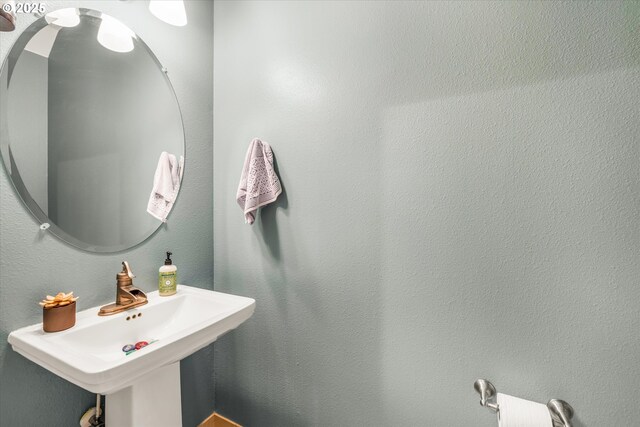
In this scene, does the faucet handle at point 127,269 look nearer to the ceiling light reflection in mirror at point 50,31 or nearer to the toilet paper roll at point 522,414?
the ceiling light reflection in mirror at point 50,31

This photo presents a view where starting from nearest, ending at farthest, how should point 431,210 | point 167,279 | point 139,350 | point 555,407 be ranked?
1. point 139,350
2. point 555,407
3. point 431,210
4. point 167,279

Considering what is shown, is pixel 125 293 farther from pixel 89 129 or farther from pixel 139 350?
pixel 89 129

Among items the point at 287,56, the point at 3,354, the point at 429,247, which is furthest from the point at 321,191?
the point at 3,354

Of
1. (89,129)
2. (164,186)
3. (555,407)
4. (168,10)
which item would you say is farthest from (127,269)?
(555,407)

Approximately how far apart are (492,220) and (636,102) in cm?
47

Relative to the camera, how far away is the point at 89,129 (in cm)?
106

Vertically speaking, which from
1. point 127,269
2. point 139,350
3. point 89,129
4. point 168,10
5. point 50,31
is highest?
point 168,10

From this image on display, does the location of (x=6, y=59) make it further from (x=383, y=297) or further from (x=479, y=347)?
(x=479, y=347)

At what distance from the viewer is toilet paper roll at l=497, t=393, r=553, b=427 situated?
0.82 metres

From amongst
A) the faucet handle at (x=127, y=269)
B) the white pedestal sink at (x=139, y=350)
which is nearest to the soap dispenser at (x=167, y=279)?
the white pedestal sink at (x=139, y=350)

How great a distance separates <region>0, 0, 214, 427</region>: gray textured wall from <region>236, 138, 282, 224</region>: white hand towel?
1.09 feet

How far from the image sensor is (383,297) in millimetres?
1140

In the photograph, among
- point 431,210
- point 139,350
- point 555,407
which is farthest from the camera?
point 431,210

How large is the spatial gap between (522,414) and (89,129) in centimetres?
170
